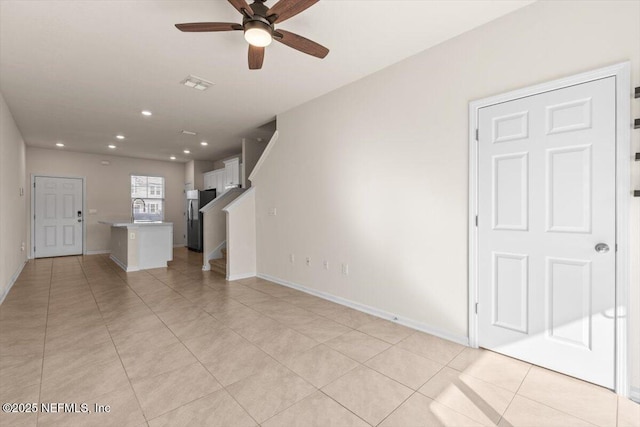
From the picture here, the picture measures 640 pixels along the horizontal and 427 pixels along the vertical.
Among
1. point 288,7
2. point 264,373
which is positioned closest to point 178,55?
point 288,7

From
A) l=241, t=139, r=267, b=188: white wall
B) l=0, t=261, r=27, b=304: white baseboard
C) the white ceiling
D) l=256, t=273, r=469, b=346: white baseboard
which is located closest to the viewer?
the white ceiling

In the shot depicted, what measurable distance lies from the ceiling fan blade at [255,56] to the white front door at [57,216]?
781 centimetres

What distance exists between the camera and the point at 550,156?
2180 mm

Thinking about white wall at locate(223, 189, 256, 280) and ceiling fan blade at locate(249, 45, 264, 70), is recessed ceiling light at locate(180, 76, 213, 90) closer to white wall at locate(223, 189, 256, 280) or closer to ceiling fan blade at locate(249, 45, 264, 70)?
ceiling fan blade at locate(249, 45, 264, 70)

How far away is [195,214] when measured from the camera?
8.31 m

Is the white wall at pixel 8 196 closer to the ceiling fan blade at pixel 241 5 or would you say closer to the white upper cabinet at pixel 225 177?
the white upper cabinet at pixel 225 177

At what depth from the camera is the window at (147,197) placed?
861 cm

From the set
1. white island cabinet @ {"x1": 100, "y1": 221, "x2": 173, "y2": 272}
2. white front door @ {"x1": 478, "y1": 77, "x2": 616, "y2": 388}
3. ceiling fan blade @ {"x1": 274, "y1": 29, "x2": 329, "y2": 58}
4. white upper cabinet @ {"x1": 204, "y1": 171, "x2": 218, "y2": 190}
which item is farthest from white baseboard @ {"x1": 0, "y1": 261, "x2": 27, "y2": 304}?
white front door @ {"x1": 478, "y1": 77, "x2": 616, "y2": 388}

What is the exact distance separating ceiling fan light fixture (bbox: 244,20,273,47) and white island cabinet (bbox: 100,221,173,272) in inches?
197

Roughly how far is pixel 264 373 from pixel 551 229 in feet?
7.90

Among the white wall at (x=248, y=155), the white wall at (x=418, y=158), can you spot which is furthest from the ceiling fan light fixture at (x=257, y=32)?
the white wall at (x=248, y=155)

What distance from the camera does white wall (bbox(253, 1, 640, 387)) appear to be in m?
2.06

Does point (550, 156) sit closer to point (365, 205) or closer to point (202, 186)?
point (365, 205)

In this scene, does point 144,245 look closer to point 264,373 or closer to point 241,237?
point 241,237
